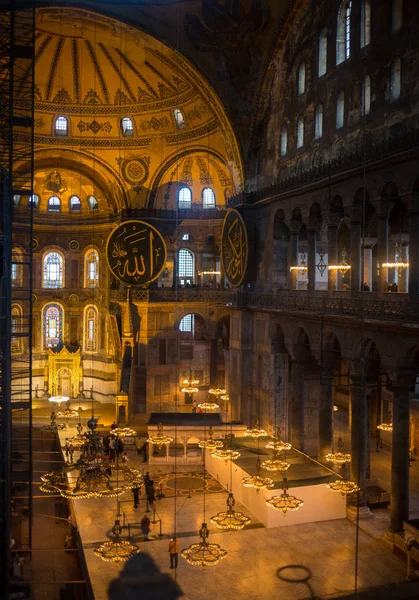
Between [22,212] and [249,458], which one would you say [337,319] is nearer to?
[249,458]

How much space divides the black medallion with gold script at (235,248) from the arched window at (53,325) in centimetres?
1011

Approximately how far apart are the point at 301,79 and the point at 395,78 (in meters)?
4.36

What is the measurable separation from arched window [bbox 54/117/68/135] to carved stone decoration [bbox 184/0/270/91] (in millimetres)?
6692

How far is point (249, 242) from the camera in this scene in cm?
1797

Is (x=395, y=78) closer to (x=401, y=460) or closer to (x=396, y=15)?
(x=396, y=15)

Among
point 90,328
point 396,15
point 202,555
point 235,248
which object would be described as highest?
point 396,15

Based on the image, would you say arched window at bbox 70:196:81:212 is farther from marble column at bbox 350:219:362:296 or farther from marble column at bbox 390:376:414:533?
marble column at bbox 390:376:414:533

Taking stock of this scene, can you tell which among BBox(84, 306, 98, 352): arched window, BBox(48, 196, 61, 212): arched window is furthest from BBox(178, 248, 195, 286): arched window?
BBox(48, 196, 61, 212): arched window

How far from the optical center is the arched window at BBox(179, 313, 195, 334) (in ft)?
79.6

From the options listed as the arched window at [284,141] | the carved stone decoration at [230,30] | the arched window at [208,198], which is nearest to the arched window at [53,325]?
the arched window at [208,198]

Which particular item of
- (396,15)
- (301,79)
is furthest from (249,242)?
(396,15)

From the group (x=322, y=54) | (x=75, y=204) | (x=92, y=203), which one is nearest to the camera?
(x=322, y=54)

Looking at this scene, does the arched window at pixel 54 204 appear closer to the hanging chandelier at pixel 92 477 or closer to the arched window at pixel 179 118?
the arched window at pixel 179 118

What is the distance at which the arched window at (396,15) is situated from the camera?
1159cm
